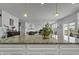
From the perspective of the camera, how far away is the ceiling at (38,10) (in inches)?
182

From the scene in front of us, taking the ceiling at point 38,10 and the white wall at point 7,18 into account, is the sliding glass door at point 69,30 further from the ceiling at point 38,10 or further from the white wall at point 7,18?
the white wall at point 7,18

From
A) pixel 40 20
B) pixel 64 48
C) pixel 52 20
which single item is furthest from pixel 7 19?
pixel 64 48

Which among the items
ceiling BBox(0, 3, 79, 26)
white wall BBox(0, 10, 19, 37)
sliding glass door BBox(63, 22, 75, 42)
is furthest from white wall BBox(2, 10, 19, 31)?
sliding glass door BBox(63, 22, 75, 42)

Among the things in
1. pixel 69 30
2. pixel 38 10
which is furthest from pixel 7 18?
pixel 69 30

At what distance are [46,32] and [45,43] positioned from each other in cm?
77

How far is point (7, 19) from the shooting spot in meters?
5.31

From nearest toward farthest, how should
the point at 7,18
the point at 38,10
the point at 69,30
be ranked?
the point at 69,30 < the point at 38,10 < the point at 7,18

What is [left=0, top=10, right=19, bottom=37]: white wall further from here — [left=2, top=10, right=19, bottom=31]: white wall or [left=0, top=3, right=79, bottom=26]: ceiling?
[left=0, top=3, right=79, bottom=26]: ceiling

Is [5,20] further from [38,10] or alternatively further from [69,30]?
[69,30]

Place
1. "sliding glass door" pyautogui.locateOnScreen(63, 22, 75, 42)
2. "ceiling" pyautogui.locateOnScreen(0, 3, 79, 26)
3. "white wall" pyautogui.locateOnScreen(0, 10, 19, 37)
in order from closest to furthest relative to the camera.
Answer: "sliding glass door" pyautogui.locateOnScreen(63, 22, 75, 42) < "ceiling" pyautogui.locateOnScreen(0, 3, 79, 26) < "white wall" pyautogui.locateOnScreen(0, 10, 19, 37)

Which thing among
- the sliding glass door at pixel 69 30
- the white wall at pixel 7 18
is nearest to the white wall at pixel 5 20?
the white wall at pixel 7 18

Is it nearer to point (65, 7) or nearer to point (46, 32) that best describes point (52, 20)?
point (65, 7)

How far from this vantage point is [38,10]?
4.74 metres

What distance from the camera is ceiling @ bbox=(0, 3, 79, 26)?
15.2 feet
